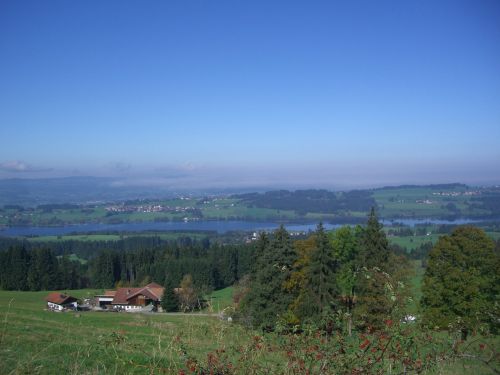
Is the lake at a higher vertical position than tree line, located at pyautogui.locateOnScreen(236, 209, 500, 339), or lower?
lower

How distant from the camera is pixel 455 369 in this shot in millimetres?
4840

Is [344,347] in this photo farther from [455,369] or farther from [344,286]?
[344,286]

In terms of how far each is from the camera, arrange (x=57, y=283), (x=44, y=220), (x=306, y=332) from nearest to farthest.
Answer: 1. (x=306, y=332)
2. (x=57, y=283)
3. (x=44, y=220)

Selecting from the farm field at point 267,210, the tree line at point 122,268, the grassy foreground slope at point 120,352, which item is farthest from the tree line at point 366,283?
the farm field at point 267,210

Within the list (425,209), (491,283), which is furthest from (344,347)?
(425,209)

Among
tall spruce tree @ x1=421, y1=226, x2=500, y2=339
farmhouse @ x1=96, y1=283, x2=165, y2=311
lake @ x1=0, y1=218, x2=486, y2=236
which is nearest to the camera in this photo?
tall spruce tree @ x1=421, y1=226, x2=500, y2=339

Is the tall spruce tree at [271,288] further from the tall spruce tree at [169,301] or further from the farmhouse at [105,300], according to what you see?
the farmhouse at [105,300]

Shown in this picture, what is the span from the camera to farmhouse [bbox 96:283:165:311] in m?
39.7

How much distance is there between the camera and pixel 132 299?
4106cm

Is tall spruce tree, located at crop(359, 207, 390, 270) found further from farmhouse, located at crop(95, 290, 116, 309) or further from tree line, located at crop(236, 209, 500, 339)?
farmhouse, located at crop(95, 290, 116, 309)

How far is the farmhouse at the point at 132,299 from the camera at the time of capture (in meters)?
39.7

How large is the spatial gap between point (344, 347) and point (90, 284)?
59.4 meters

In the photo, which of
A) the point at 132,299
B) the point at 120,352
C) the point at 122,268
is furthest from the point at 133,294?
the point at 120,352

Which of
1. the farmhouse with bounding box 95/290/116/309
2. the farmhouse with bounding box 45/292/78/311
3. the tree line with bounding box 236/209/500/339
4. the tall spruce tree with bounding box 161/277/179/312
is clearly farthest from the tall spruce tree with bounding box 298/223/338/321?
the farmhouse with bounding box 95/290/116/309
